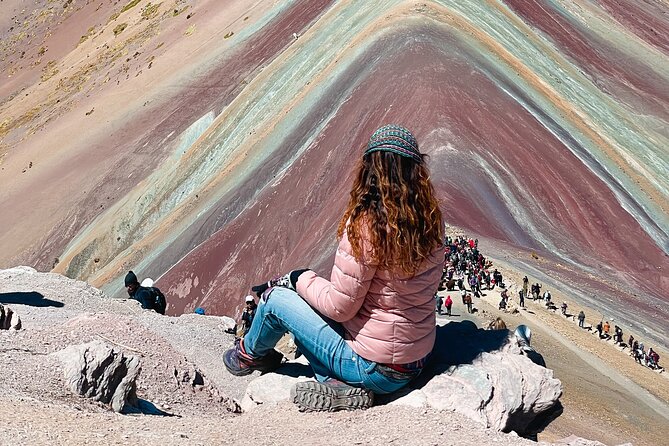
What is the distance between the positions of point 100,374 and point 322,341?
5.45ft

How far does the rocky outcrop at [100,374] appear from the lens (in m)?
7.22

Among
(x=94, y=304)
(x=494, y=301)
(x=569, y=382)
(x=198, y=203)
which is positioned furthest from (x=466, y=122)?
(x=94, y=304)

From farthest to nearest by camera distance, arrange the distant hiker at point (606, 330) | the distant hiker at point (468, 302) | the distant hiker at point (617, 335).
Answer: the distant hiker at point (617, 335) < the distant hiker at point (606, 330) < the distant hiker at point (468, 302)

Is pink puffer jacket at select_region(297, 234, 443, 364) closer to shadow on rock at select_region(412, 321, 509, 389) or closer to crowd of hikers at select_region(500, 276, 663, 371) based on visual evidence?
shadow on rock at select_region(412, 321, 509, 389)

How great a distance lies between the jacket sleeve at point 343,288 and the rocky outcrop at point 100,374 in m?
1.56

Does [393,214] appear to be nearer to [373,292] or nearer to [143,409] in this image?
[373,292]

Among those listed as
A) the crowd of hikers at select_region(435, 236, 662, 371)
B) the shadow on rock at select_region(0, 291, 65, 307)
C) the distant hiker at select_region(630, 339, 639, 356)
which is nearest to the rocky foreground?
the shadow on rock at select_region(0, 291, 65, 307)

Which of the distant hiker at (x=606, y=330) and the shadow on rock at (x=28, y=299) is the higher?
the distant hiker at (x=606, y=330)

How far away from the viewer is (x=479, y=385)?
23.7 feet

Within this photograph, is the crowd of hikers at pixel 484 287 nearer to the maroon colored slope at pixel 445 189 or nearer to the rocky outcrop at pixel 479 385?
the maroon colored slope at pixel 445 189

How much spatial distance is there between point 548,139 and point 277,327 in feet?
88.1

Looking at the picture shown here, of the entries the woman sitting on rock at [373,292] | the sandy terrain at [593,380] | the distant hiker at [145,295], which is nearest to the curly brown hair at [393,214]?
the woman sitting on rock at [373,292]

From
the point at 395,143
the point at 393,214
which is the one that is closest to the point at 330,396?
the point at 393,214

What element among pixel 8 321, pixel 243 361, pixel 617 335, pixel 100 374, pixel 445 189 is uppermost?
pixel 445 189
